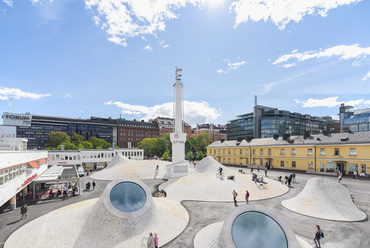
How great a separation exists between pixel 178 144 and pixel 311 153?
3371cm

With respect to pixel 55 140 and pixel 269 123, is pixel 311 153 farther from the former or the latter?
pixel 55 140

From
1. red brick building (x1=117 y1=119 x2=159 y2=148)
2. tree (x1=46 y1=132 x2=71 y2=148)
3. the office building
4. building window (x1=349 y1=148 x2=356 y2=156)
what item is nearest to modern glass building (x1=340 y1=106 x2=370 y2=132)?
building window (x1=349 y1=148 x2=356 y2=156)

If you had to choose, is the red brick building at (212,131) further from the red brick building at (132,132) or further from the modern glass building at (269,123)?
the red brick building at (132,132)

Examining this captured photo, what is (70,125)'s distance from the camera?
11694 cm

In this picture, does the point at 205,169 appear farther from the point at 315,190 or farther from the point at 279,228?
the point at 279,228

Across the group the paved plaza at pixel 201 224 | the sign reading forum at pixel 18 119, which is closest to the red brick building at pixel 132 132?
the sign reading forum at pixel 18 119

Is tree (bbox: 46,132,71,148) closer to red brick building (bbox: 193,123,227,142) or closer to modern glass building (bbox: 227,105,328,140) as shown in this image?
modern glass building (bbox: 227,105,328,140)

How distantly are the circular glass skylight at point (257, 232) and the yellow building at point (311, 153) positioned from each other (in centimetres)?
4193

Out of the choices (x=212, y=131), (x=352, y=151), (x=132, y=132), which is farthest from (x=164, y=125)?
(x=352, y=151)

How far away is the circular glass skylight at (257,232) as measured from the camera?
32.9ft

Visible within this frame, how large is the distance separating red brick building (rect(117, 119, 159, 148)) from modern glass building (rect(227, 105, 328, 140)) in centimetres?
6091

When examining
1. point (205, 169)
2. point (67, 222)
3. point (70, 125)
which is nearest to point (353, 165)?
point (205, 169)

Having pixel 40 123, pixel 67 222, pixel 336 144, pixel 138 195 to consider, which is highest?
pixel 40 123

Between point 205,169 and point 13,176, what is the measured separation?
27428 millimetres
